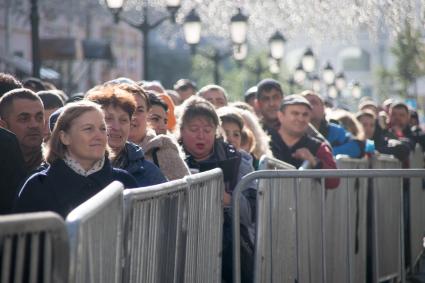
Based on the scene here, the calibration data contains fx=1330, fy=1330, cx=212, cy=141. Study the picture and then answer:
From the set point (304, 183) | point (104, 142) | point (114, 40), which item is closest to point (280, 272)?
point (304, 183)

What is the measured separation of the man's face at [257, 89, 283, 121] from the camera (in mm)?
12945

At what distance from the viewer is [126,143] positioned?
730cm

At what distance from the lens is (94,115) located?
255 inches

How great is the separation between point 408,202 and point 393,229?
6.55ft

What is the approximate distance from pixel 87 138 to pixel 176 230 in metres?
0.65

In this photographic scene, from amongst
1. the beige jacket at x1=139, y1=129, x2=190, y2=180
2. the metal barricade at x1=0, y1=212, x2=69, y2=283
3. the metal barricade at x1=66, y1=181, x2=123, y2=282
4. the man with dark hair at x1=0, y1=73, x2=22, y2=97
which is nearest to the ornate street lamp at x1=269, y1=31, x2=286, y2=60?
the man with dark hair at x1=0, y1=73, x2=22, y2=97

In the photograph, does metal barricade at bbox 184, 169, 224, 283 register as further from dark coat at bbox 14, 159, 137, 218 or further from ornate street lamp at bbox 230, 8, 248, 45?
ornate street lamp at bbox 230, 8, 248, 45

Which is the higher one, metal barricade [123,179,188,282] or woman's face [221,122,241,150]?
woman's face [221,122,241,150]

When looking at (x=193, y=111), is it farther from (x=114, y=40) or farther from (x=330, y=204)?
(x=114, y=40)

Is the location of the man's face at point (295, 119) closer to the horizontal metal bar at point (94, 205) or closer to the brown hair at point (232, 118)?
the brown hair at point (232, 118)

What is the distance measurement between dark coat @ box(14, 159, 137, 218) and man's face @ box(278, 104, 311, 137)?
16.6 ft

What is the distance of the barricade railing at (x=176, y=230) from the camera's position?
533 cm

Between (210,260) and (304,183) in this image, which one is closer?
(210,260)

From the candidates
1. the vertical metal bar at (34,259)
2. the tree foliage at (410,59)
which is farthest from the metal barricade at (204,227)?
the tree foliage at (410,59)
